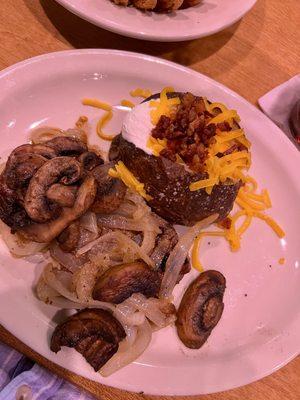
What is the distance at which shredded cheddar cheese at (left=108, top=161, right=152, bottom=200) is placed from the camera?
57.9 inches

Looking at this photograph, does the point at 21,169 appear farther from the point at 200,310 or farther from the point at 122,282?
the point at 200,310

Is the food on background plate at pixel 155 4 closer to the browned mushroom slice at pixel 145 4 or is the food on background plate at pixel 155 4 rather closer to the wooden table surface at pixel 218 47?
the browned mushroom slice at pixel 145 4

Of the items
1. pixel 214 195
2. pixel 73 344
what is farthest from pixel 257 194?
pixel 73 344

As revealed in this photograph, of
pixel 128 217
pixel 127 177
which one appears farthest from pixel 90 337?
pixel 127 177

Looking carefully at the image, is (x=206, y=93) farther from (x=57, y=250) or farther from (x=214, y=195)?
(x=57, y=250)

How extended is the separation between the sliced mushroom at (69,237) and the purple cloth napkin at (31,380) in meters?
0.39

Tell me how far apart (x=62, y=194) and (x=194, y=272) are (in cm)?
57

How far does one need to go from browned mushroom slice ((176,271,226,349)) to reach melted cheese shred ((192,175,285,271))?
123 millimetres

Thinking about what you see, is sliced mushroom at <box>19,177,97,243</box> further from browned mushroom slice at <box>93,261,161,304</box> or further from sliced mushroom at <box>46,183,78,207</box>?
browned mushroom slice at <box>93,261,161,304</box>

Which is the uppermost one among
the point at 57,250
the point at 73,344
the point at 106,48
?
the point at 106,48

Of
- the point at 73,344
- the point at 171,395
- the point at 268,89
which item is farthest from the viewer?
the point at 268,89

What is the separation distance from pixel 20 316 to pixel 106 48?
109 cm

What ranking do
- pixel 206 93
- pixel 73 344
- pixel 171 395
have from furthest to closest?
1. pixel 206 93
2. pixel 171 395
3. pixel 73 344

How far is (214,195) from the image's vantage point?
4.86 feet
